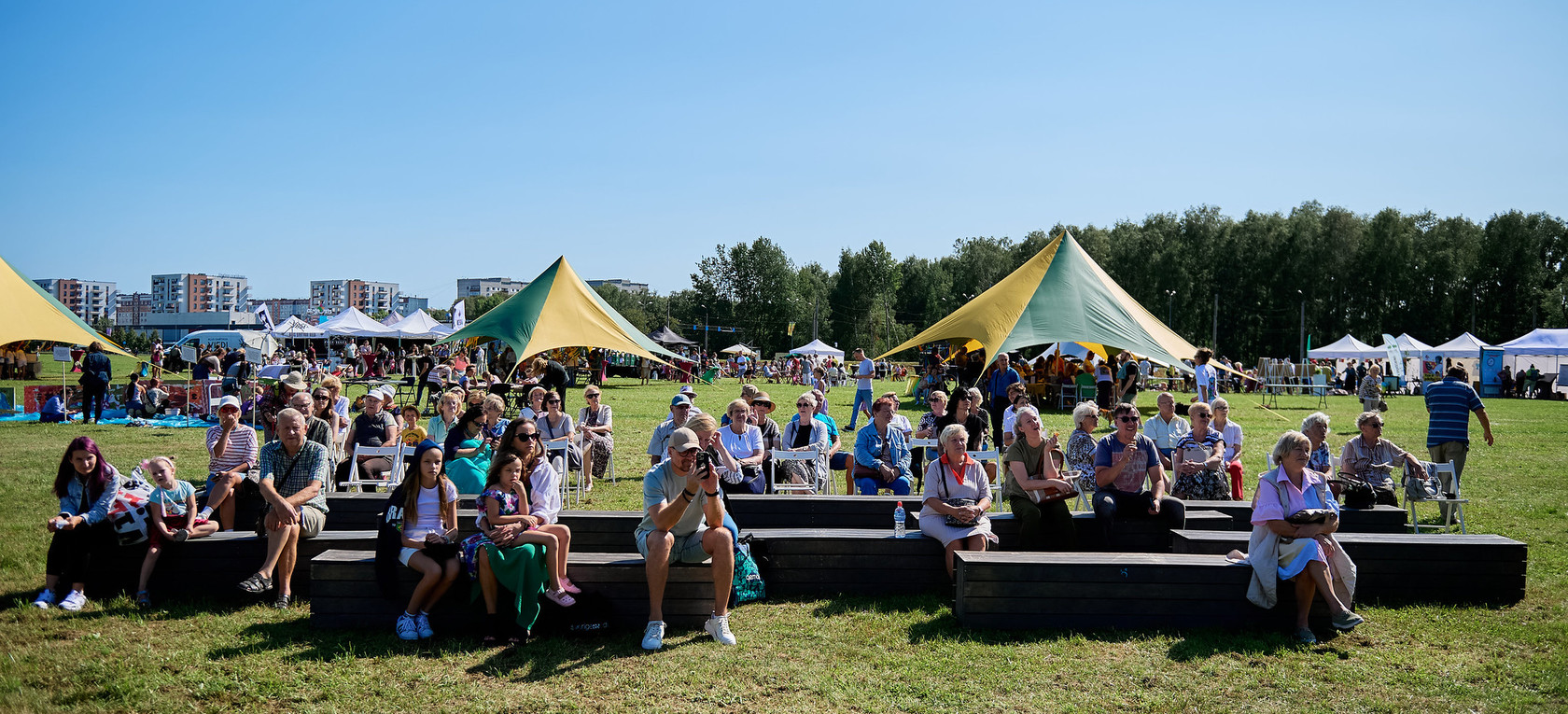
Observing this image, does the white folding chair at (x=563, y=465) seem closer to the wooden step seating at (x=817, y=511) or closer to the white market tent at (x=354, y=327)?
the wooden step seating at (x=817, y=511)

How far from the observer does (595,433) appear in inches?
376

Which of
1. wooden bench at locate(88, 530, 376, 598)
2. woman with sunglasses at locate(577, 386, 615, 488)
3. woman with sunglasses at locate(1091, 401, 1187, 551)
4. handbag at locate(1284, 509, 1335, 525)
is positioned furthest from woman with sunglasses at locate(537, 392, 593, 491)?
handbag at locate(1284, 509, 1335, 525)

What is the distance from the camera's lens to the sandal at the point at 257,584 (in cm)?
523

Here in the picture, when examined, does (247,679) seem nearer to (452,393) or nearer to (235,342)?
(452,393)

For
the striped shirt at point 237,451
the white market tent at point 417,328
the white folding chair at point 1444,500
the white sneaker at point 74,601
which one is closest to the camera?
the white sneaker at point 74,601

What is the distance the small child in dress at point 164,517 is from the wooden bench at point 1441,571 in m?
6.63

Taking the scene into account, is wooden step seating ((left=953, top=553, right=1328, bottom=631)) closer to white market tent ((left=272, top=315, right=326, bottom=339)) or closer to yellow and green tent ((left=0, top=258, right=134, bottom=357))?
yellow and green tent ((left=0, top=258, right=134, bottom=357))

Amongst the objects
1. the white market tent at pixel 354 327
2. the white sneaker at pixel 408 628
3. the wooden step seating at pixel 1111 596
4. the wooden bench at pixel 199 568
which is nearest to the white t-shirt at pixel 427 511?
the white sneaker at pixel 408 628

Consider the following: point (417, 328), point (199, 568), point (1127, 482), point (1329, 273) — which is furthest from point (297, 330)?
point (1329, 273)

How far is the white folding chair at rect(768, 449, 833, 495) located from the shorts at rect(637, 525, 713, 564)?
3.03m

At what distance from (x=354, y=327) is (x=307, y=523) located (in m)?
31.2

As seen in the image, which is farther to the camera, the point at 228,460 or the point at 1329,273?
the point at 1329,273

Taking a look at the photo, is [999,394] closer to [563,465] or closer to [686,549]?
[563,465]

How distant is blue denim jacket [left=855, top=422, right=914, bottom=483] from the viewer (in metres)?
8.03
